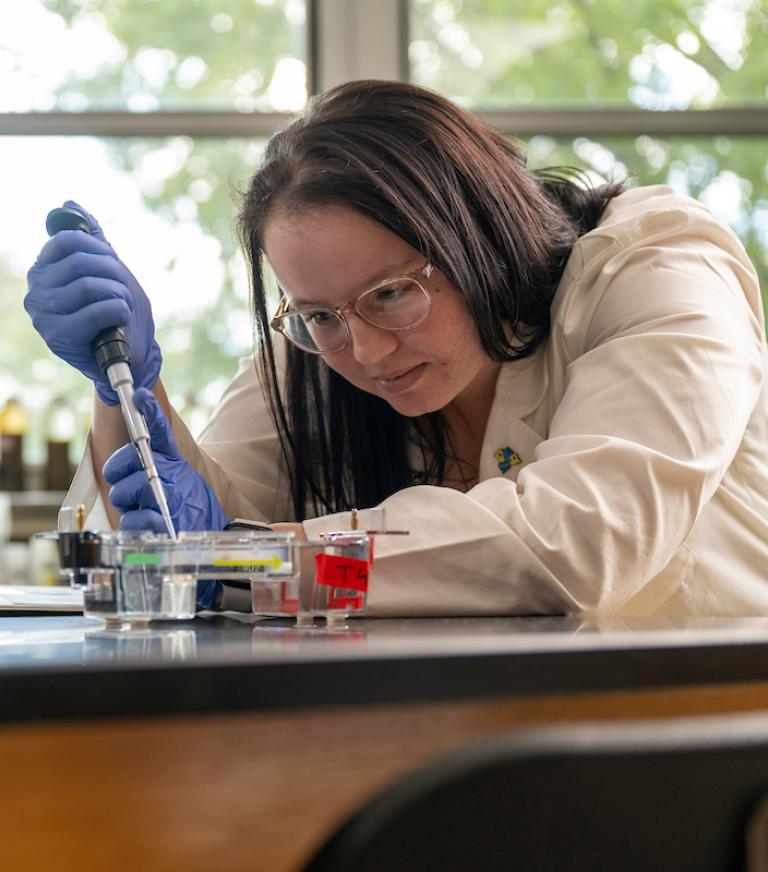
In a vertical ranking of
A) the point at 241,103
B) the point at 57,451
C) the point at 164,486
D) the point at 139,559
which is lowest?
the point at 57,451

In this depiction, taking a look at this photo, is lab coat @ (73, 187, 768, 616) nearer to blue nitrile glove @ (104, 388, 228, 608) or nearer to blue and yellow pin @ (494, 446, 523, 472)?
blue and yellow pin @ (494, 446, 523, 472)

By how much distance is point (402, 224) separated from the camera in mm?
1374

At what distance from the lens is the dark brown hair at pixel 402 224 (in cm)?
140

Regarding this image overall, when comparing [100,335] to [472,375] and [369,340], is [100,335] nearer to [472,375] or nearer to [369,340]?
[369,340]

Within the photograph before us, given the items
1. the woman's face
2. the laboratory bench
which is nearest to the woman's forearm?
the woman's face

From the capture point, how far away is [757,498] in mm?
1322

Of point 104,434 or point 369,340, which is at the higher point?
point 369,340

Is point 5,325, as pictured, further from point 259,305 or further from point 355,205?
point 355,205

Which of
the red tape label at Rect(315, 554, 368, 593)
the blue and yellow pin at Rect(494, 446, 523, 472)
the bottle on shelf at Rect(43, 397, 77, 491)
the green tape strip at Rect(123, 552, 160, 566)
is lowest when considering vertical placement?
the bottle on shelf at Rect(43, 397, 77, 491)

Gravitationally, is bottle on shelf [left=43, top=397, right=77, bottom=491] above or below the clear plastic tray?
below

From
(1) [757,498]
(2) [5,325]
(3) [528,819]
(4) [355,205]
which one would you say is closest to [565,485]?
(1) [757,498]

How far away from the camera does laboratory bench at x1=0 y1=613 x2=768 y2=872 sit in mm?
546

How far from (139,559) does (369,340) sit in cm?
59

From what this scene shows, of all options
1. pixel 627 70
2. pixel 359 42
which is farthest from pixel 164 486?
Answer: pixel 627 70
